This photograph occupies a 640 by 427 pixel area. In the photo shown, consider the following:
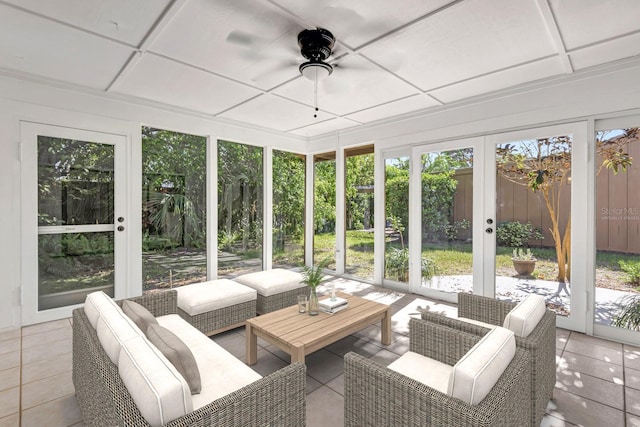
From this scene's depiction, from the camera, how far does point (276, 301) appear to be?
3.52m

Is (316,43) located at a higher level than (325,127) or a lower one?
lower

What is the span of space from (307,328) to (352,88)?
8.56 ft

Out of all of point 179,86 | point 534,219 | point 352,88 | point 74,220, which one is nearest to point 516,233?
point 534,219

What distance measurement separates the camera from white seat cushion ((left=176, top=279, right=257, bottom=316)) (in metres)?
2.95

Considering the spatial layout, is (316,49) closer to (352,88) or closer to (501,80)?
(352,88)

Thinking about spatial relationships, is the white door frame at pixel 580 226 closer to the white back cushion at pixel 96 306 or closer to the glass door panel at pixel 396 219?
the glass door panel at pixel 396 219

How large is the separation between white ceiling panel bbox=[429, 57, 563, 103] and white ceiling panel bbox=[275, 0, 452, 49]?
1.48 m

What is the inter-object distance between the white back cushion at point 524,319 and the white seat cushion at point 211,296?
7.96 ft

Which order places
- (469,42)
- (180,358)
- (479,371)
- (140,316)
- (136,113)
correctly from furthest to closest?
1. (136,113)
2. (469,42)
3. (140,316)
4. (180,358)
5. (479,371)

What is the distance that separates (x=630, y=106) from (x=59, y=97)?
591cm

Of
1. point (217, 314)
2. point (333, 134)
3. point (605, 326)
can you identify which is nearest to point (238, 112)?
point (333, 134)

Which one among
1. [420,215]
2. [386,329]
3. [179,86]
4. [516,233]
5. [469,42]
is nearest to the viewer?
[469,42]

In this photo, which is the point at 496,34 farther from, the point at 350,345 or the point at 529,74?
the point at 350,345

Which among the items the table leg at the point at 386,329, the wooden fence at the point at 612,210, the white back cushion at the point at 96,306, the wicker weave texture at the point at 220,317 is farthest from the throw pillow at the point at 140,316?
the wooden fence at the point at 612,210
